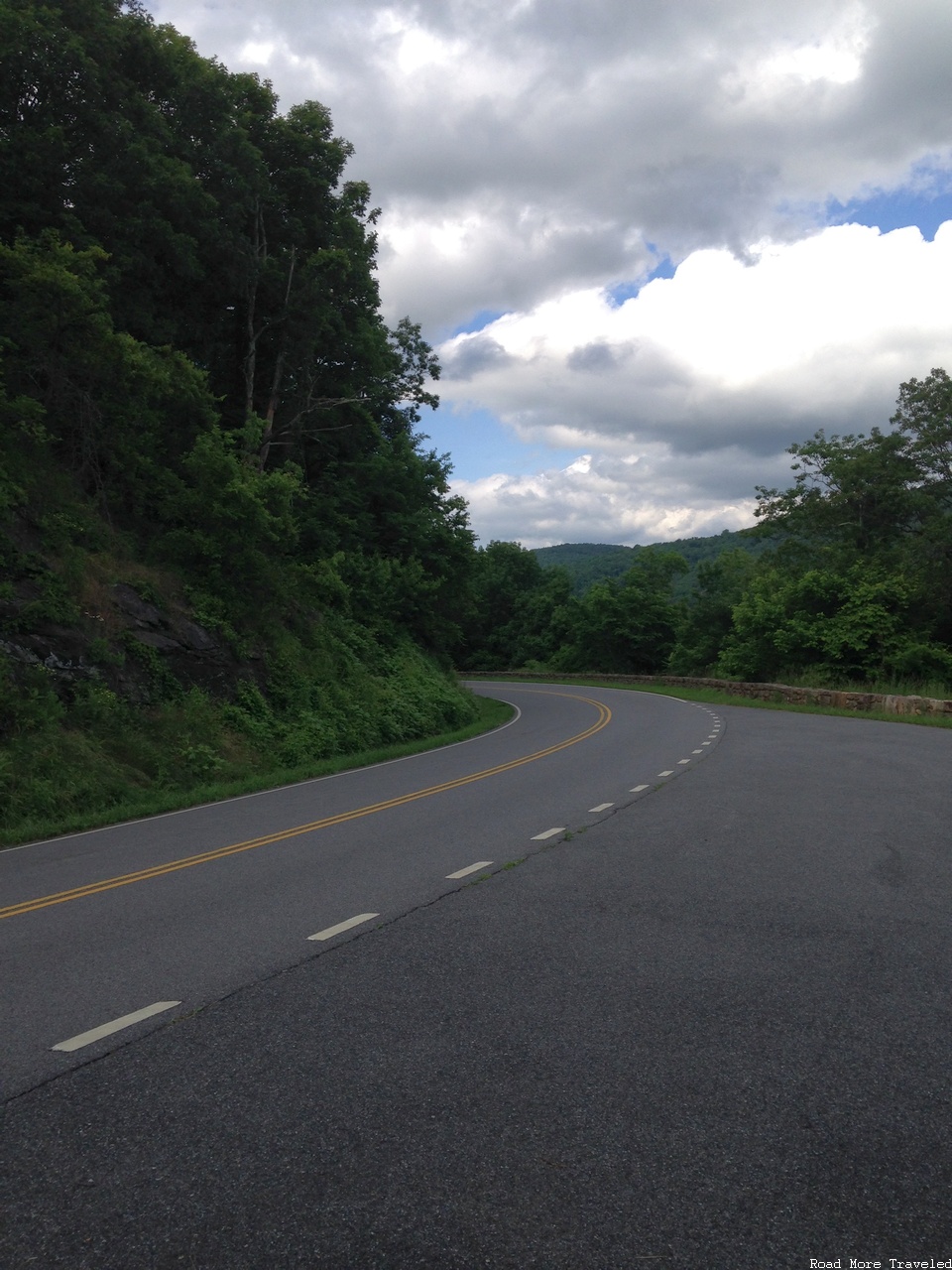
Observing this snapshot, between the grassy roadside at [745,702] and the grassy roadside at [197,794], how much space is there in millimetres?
13343

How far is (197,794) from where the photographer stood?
15.2 metres

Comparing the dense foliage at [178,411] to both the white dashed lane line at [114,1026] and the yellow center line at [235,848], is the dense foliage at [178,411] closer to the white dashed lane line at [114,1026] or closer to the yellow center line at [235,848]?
the yellow center line at [235,848]

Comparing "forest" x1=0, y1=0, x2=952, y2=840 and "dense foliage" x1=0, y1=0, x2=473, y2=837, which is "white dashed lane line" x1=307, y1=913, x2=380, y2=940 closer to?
"forest" x1=0, y1=0, x2=952, y2=840

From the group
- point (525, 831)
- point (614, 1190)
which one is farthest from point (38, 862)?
point (614, 1190)

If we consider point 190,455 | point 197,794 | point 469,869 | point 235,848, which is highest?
point 190,455

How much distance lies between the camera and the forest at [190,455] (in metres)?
16.9

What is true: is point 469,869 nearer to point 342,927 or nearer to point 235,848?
point 342,927

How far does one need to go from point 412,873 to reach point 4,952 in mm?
3385

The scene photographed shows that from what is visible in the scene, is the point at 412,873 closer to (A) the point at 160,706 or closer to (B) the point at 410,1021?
(B) the point at 410,1021

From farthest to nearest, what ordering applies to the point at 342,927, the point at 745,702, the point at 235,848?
the point at 745,702, the point at 235,848, the point at 342,927

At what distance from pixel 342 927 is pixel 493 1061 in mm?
2683

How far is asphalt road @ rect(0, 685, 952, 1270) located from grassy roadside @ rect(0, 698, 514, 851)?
9.84 ft

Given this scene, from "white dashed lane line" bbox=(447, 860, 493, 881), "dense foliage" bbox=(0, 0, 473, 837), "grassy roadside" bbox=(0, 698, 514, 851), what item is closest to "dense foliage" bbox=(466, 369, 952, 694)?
"dense foliage" bbox=(0, 0, 473, 837)

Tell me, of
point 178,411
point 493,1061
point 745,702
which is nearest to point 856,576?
point 745,702
